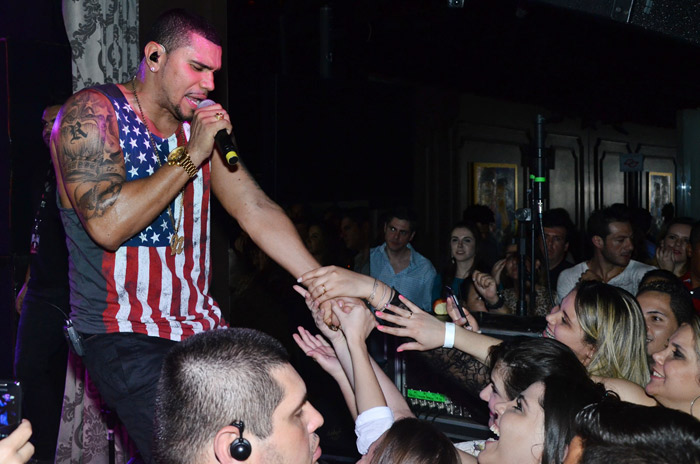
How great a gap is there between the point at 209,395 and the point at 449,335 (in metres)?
1.54

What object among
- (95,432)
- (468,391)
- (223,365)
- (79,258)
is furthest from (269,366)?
(95,432)

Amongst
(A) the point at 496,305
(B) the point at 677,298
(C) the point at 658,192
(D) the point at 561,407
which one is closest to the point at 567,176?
(C) the point at 658,192

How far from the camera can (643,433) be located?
4.57ft

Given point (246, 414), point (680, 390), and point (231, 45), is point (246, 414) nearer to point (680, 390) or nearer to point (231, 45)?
point (680, 390)

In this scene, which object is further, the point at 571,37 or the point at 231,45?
the point at 571,37

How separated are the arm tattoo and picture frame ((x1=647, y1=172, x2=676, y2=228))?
1396 centimetres

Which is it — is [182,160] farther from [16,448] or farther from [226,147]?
[16,448]

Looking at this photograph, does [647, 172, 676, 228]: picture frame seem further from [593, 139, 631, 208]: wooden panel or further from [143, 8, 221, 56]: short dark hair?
[143, 8, 221, 56]: short dark hair

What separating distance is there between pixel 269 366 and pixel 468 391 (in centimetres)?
175

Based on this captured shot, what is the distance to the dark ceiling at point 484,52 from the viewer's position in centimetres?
484

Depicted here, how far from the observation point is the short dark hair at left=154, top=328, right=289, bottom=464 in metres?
1.38

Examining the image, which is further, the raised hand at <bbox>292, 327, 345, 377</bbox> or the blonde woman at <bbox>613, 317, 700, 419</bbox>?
the raised hand at <bbox>292, 327, 345, 377</bbox>

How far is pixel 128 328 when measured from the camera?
207 centimetres

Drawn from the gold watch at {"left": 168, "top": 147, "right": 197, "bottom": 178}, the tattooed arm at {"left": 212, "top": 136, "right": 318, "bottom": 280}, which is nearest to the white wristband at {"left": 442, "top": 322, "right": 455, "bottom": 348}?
the tattooed arm at {"left": 212, "top": 136, "right": 318, "bottom": 280}
